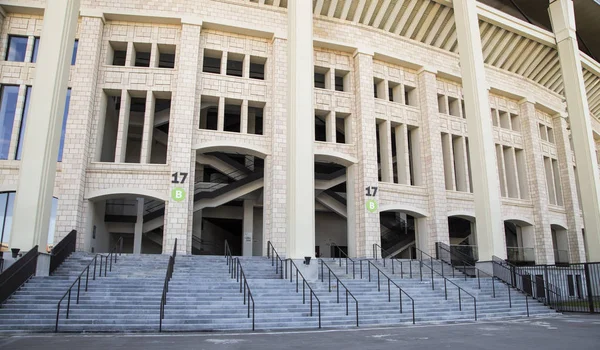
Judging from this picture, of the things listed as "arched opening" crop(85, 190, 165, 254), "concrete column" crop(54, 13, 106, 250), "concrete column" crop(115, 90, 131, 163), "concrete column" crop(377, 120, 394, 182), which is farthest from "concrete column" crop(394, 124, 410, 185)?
"concrete column" crop(54, 13, 106, 250)

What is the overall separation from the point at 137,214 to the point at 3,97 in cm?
844

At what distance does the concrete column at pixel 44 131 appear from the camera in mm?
15500

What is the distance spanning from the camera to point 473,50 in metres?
23.9

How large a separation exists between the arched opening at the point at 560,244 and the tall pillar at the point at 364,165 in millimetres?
17358

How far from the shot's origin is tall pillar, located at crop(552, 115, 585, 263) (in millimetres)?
31328

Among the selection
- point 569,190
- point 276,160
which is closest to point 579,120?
point 569,190

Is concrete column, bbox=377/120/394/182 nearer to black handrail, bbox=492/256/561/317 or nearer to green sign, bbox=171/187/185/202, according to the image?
black handrail, bbox=492/256/561/317

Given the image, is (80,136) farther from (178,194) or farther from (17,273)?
(17,273)

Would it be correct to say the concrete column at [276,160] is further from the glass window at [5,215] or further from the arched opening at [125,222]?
the glass window at [5,215]

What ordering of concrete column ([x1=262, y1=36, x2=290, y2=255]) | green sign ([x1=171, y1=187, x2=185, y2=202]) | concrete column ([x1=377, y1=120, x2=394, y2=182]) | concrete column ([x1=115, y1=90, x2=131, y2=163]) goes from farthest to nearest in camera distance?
concrete column ([x1=377, y1=120, x2=394, y2=182]) → concrete column ([x1=262, y1=36, x2=290, y2=255]) → concrete column ([x1=115, y1=90, x2=131, y2=163]) → green sign ([x1=171, y1=187, x2=185, y2=202])

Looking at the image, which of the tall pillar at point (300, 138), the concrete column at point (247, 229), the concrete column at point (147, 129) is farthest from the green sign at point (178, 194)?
the concrete column at point (247, 229)

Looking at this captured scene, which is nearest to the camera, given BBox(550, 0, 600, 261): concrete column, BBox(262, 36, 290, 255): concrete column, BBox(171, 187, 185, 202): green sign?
BBox(171, 187, 185, 202): green sign

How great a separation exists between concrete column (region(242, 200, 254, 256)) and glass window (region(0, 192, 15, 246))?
37.2ft

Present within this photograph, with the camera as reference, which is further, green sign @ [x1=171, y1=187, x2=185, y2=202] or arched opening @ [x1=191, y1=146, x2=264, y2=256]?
arched opening @ [x1=191, y1=146, x2=264, y2=256]
